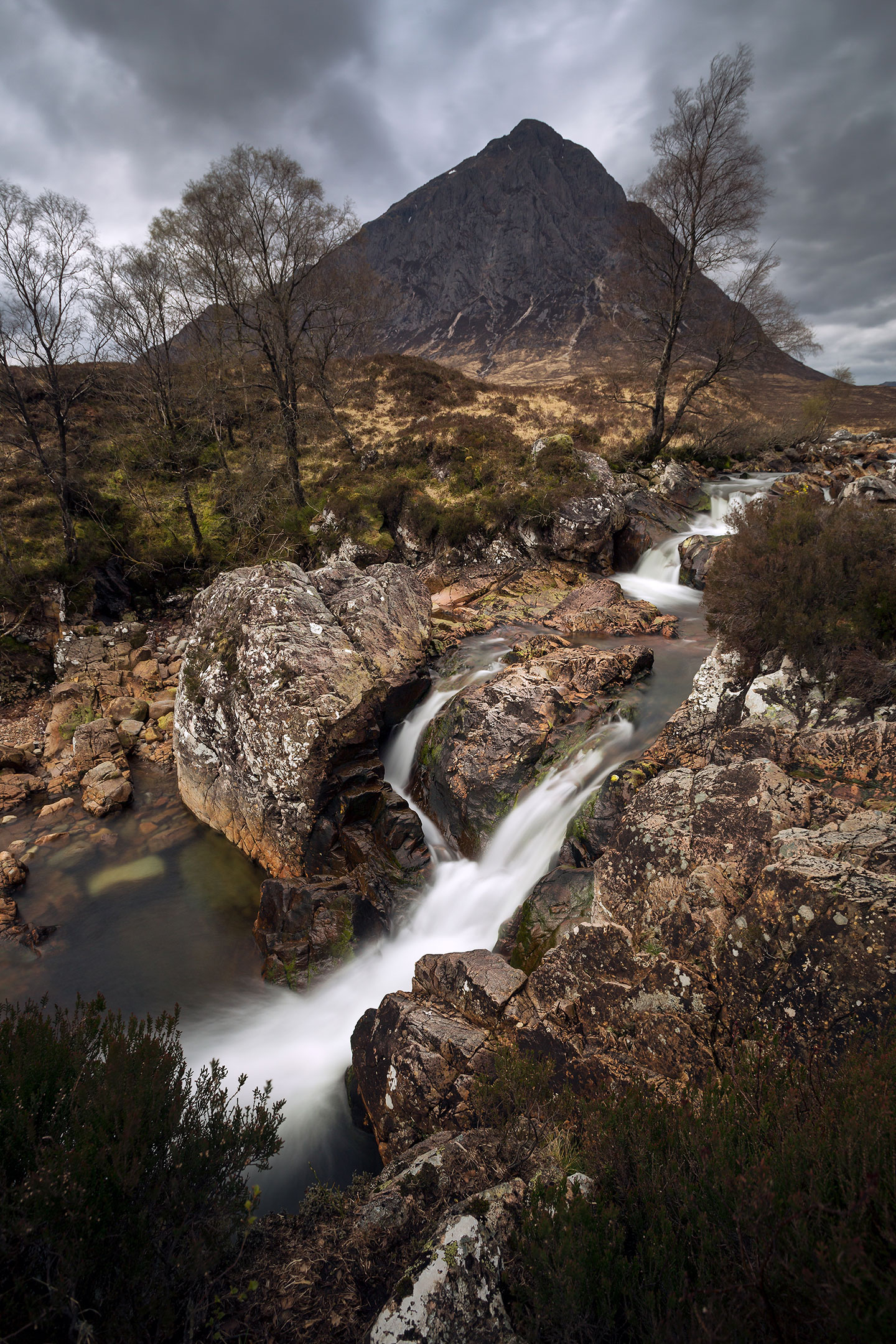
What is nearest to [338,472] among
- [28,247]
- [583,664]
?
[28,247]

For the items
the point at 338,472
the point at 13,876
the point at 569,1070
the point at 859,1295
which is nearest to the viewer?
the point at 859,1295

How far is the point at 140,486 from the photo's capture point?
742 inches

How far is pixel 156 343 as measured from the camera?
64.2 ft

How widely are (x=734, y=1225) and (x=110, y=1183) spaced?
9.46ft

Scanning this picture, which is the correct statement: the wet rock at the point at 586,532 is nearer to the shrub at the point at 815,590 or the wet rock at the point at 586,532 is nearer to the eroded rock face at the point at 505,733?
the eroded rock face at the point at 505,733

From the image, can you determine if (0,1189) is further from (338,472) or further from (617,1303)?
(338,472)

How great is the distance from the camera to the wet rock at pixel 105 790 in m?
9.87

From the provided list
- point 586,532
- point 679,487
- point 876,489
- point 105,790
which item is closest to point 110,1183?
point 105,790

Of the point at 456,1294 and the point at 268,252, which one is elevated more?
the point at 268,252

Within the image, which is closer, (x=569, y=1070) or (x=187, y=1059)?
(x=569, y=1070)

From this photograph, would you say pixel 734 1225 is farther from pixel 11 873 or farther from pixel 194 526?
pixel 194 526

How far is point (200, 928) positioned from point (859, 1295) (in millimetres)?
8163

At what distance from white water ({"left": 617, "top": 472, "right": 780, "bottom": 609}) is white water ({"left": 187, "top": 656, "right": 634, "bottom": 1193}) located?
7409 millimetres

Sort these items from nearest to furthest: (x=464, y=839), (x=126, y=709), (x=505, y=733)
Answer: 1. (x=464, y=839)
2. (x=505, y=733)
3. (x=126, y=709)
